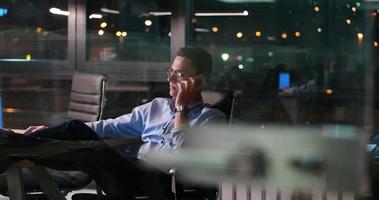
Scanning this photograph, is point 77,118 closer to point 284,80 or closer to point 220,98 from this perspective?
point 220,98

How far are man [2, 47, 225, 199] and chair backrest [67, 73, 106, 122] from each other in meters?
0.47

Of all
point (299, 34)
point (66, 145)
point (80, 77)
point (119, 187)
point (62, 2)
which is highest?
point (62, 2)

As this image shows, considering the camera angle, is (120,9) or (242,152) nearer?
(242,152)

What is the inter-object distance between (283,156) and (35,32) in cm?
284

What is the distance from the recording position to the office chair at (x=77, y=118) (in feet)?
9.38

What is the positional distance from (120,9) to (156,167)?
5.61 feet

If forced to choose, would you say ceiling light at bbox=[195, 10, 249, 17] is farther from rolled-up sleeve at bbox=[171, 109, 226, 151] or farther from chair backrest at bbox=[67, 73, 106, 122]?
chair backrest at bbox=[67, 73, 106, 122]

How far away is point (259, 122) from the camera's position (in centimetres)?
234

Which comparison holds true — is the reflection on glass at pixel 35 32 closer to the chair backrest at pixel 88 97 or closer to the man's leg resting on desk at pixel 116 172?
the chair backrest at pixel 88 97

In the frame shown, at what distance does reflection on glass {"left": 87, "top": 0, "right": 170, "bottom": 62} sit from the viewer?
13.4 ft

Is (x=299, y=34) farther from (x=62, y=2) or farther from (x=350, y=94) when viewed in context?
(x=62, y=2)

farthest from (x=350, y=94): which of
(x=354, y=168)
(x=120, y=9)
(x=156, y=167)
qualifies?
(x=120, y=9)

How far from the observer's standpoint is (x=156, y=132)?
302cm

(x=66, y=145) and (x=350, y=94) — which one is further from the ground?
(x=350, y=94)
